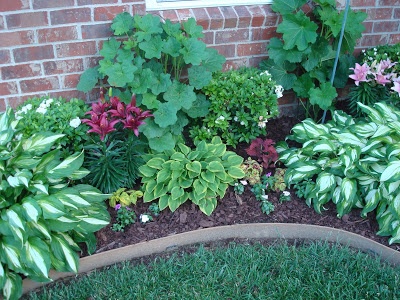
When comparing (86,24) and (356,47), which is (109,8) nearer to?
(86,24)

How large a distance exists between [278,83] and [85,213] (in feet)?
6.00

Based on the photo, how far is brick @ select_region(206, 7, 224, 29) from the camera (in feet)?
11.1

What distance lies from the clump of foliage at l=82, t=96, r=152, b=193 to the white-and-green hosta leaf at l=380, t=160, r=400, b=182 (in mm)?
1456

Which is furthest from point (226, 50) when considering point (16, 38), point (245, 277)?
point (245, 277)

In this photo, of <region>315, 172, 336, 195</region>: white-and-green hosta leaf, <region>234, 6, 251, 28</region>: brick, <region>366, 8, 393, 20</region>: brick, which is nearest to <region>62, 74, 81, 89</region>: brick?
<region>234, 6, 251, 28</region>: brick

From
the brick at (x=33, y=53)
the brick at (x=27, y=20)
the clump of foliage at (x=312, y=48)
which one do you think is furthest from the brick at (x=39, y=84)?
the clump of foliage at (x=312, y=48)

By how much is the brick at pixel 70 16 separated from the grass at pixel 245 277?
1.63 m

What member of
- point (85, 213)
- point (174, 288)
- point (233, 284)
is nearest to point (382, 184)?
point (233, 284)

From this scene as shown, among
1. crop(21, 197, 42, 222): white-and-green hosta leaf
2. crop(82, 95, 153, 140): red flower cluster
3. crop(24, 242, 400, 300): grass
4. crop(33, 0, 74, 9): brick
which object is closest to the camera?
crop(21, 197, 42, 222): white-and-green hosta leaf

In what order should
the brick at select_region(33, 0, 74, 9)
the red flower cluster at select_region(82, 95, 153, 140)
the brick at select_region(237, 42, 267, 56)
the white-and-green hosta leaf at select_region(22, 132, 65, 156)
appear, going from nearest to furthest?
the white-and-green hosta leaf at select_region(22, 132, 65, 156) < the red flower cluster at select_region(82, 95, 153, 140) < the brick at select_region(33, 0, 74, 9) < the brick at select_region(237, 42, 267, 56)

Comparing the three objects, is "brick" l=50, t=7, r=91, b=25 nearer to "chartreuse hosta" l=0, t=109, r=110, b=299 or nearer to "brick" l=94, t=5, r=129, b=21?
"brick" l=94, t=5, r=129, b=21

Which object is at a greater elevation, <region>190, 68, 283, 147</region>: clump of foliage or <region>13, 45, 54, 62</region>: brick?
<region>13, 45, 54, 62</region>: brick

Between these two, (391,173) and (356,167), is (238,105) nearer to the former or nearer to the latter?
(356,167)

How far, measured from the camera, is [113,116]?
9.56 feet
